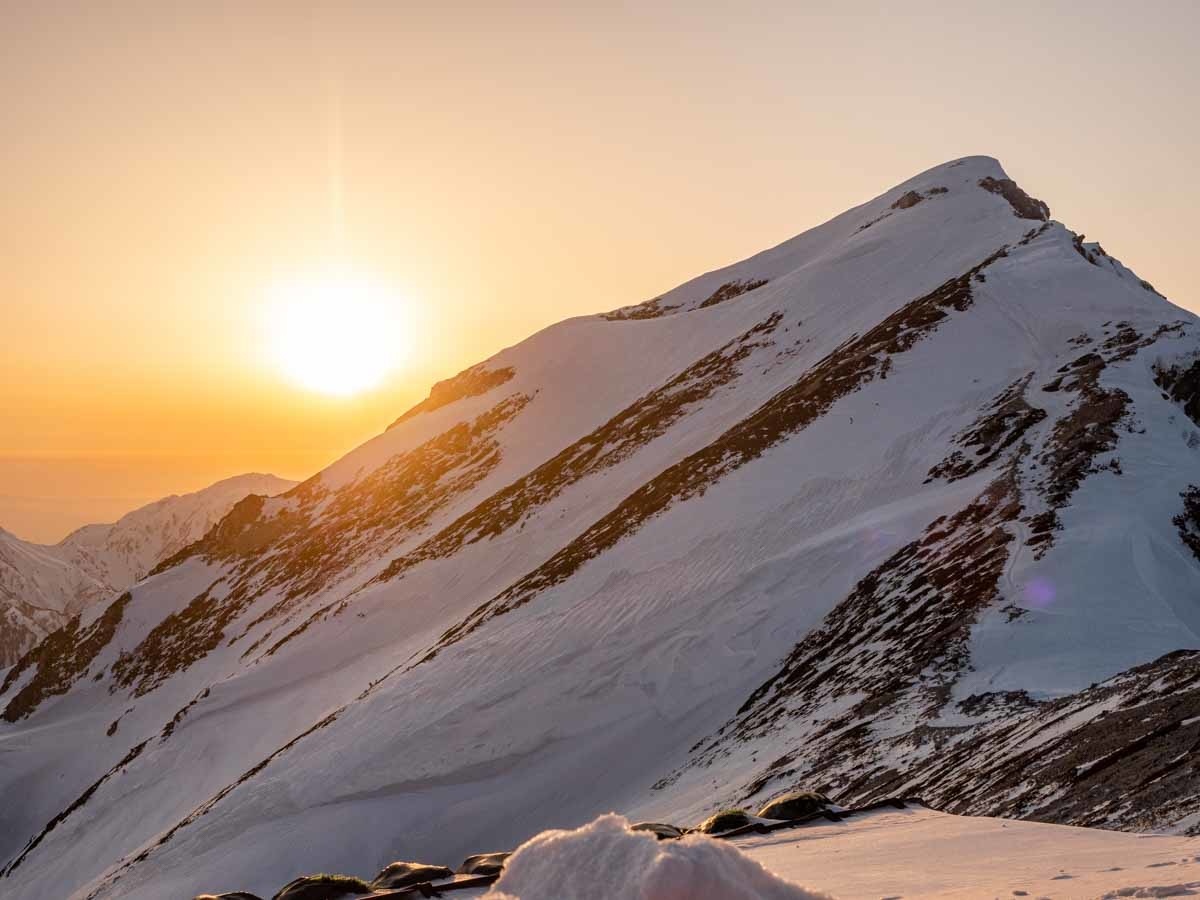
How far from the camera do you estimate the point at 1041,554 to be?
30.6m

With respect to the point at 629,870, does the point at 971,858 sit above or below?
below

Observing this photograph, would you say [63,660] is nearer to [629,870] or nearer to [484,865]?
[484,865]

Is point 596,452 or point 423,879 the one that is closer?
point 423,879

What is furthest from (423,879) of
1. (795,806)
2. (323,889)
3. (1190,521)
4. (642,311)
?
(642,311)

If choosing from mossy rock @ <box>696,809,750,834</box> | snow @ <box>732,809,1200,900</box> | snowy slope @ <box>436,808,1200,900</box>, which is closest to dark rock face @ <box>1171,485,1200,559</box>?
snowy slope @ <box>436,808,1200,900</box>

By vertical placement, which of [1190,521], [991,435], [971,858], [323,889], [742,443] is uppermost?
[742,443]

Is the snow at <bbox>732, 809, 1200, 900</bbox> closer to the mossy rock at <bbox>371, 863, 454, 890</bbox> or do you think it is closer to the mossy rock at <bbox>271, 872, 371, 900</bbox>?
the mossy rock at <bbox>371, 863, 454, 890</bbox>

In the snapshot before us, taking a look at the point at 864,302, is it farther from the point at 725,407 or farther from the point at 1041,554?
the point at 1041,554

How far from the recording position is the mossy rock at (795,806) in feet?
48.8

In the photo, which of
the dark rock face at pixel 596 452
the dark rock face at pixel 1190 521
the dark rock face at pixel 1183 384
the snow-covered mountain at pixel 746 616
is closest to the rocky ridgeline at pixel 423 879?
the snow-covered mountain at pixel 746 616

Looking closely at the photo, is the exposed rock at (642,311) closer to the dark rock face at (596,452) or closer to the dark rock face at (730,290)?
the dark rock face at (730,290)

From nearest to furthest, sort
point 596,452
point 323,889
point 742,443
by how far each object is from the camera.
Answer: point 323,889 < point 742,443 < point 596,452

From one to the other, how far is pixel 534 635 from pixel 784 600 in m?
11.8

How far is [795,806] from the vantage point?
14961 mm
